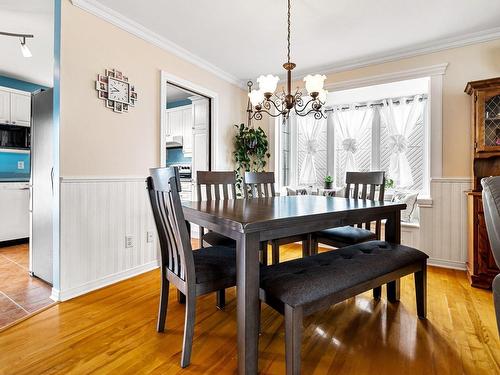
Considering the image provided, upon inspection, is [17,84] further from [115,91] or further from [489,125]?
[489,125]

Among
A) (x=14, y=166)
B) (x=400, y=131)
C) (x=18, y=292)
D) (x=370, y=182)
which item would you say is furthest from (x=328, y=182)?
(x=14, y=166)

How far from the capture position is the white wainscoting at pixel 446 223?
9.75 feet

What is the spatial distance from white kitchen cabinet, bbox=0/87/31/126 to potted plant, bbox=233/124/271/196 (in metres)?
3.25

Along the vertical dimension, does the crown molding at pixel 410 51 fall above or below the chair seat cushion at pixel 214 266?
above

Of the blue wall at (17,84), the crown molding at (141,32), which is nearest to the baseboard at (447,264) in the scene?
the crown molding at (141,32)

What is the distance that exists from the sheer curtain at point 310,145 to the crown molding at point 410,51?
787mm

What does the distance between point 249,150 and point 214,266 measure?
2.79 meters

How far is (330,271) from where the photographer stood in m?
1.50

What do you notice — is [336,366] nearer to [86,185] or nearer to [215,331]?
[215,331]

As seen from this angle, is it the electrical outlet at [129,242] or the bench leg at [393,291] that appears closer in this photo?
the bench leg at [393,291]

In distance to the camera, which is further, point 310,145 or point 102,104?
point 310,145

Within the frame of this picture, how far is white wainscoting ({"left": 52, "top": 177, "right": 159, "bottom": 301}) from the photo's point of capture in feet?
7.40

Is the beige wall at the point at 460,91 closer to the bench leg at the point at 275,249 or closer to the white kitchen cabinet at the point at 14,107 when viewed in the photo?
the bench leg at the point at 275,249

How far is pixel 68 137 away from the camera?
7.38 feet
